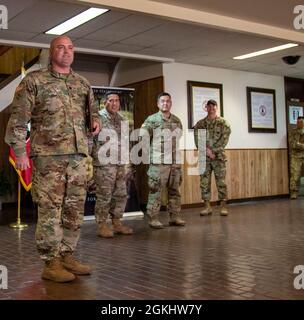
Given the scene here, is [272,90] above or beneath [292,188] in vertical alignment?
above

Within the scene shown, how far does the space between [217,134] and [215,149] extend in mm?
233

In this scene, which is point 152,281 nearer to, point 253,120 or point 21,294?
point 21,294

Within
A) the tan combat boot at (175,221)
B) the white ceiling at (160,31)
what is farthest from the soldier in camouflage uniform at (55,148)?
the tan combat boot at (175,221)

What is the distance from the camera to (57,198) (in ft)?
9.81

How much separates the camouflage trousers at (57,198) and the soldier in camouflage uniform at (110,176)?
1787 millimetres

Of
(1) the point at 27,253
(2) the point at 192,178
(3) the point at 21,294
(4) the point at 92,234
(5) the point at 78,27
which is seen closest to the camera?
(3) the point at 21,294

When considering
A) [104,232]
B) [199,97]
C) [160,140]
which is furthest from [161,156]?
[199,97]

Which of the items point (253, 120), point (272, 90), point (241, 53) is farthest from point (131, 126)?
point (272, 90)

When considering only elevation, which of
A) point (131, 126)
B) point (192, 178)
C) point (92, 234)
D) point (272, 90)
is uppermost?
point (272, 90)

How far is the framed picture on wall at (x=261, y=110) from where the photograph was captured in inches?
355

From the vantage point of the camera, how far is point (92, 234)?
5254mm

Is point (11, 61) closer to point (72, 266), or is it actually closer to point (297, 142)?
point (297, 142)

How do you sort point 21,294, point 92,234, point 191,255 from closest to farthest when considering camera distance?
1. point 21,294
2. point 191,255
3. point 92,234

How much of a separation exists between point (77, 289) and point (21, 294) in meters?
0.35
